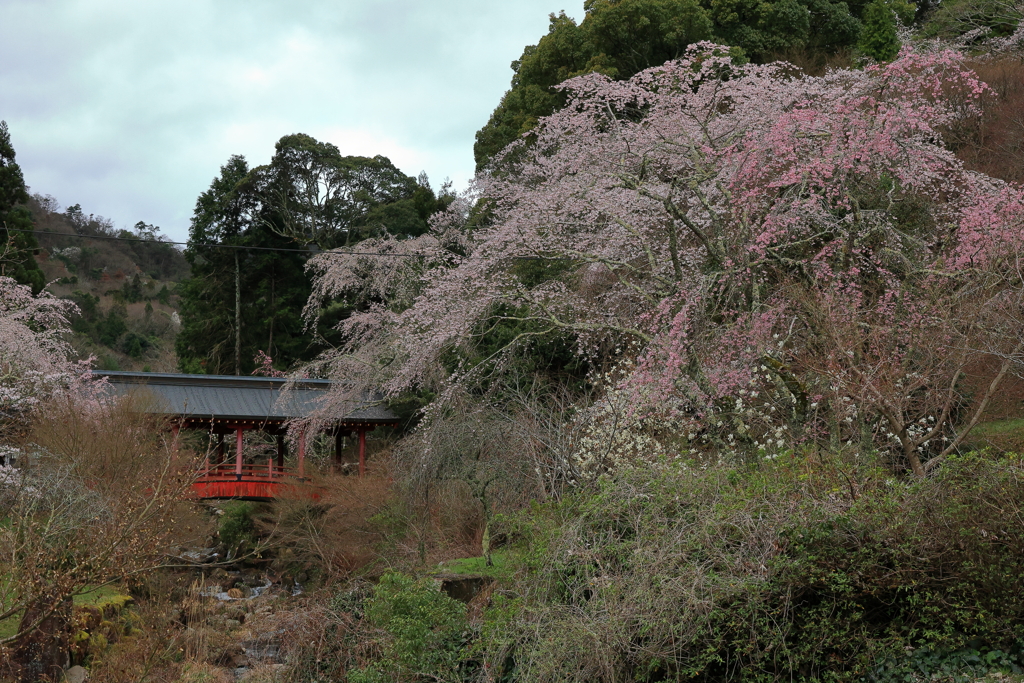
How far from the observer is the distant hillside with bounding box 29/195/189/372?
32144 mm

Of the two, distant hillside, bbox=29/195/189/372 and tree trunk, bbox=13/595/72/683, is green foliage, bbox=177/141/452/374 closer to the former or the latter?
distant hillside, bbox=29/195/189/372

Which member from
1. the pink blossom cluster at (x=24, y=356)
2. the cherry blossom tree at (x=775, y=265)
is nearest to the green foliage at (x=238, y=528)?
the pink blossom cluster at (x=24, y=356)

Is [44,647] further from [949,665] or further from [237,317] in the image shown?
[237,317]

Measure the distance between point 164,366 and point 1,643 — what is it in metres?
25.5

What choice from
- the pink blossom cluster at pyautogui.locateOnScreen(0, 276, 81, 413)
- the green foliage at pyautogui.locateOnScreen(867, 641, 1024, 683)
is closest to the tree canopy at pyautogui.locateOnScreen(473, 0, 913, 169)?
the pink blossom cluster at pyautogui.locateOnScreen(0, 276, 81, 413)

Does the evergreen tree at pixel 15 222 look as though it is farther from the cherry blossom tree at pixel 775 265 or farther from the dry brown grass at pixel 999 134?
the dry brown grass at pixel 999 134

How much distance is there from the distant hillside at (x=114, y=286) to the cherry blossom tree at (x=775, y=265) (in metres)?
21.8

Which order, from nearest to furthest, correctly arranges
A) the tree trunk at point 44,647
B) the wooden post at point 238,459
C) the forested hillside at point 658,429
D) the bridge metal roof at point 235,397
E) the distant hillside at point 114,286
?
the forested hillside at point 658,429 < the tree trunk at point 44,647 < the wooden post at point 238,459 < the bridge metal roof at point 235,397 < the distant hillside at point 114,286

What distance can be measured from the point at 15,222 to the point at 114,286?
16.3 m

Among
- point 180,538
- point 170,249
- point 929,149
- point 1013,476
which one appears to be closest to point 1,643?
point 180,538

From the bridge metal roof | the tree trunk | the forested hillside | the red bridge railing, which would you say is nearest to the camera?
the forested hillside

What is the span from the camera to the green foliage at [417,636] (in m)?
7.59

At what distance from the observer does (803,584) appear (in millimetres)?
5938

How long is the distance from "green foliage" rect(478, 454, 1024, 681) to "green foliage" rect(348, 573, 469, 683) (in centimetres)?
114
